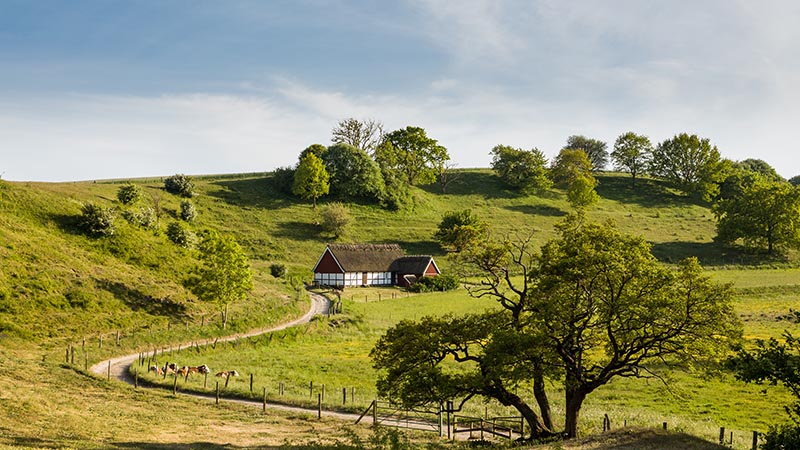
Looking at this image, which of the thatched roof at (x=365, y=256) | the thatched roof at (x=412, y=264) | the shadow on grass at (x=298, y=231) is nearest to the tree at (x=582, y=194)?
→ the thatched roof at (x=412, y=264)

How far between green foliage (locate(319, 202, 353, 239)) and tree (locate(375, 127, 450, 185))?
31505mm

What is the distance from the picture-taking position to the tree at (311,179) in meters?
106

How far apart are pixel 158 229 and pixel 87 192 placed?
17.1 metres

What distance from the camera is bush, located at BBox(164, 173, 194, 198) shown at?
97.3 m

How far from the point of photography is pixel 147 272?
182ft

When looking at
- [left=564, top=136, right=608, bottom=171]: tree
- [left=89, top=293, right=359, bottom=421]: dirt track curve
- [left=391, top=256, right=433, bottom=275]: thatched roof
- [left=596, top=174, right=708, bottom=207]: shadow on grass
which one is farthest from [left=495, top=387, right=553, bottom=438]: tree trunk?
[left=564, top=136, right=608, bottom=171]: tree

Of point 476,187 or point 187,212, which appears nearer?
point 187,212

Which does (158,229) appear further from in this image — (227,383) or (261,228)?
(227,383)

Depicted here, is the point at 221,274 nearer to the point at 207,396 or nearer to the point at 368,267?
the point at 207,396

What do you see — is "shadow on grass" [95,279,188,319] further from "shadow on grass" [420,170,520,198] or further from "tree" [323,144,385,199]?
"shadow on grass" [420,170,520,198]

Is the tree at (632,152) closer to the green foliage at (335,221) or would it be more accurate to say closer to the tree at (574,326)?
the green foliage at (335,221)

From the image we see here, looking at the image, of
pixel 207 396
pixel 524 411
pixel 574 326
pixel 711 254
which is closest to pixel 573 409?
pixel 524 411

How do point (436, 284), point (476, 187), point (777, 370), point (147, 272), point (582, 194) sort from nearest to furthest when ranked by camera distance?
point (777, 370), point (147, 272), point (436, 284), point (582, 194), point (476, 187)

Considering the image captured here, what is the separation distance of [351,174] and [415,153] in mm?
23463
